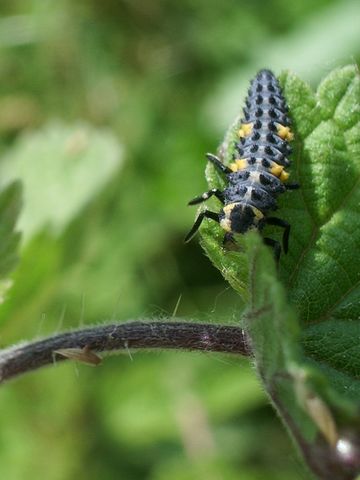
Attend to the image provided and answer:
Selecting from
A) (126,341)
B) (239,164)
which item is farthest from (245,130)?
(126,341)

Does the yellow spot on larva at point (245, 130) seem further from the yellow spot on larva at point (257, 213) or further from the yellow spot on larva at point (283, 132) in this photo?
the yellow spot on larva at point (257, 213)

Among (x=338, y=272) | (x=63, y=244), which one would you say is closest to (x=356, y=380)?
(x=338, y=272)

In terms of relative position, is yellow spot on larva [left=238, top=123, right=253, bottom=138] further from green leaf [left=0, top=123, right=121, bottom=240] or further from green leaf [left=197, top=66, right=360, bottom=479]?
green leaf [left=0, top=123, right=121, bottom=240]

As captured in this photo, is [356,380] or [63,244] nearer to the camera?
[356,380]

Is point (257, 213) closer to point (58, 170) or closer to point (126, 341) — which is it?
point (126, 341)

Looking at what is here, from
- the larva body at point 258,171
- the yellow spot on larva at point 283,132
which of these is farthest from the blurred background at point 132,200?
the yellow spot on larva at point 283,132

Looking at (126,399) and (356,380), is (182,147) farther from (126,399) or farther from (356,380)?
(356,380)
